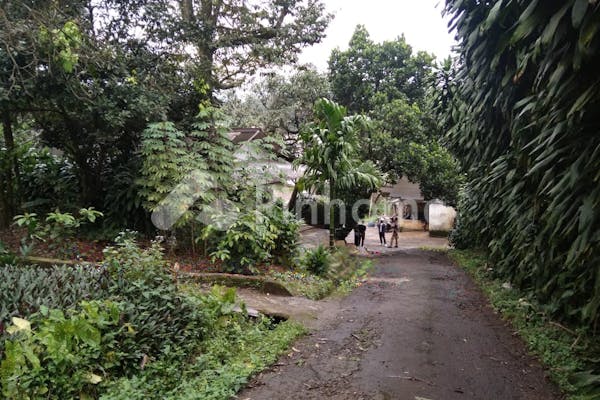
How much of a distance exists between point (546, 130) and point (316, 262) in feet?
17.9

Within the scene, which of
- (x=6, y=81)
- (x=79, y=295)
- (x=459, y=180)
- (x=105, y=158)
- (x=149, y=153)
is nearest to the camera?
(x=79, y=295)

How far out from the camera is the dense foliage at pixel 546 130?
7.85ft

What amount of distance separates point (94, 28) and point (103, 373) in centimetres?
716

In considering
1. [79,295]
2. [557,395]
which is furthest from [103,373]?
[557,395]

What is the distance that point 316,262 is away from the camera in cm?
807

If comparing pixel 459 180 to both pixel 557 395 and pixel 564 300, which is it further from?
pixel 557 395

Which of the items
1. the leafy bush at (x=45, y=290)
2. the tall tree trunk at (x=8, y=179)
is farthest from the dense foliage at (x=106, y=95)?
the leafy bush at (x=45, y=290)

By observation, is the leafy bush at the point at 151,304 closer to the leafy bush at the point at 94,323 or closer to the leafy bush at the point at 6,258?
the leafy bush at the point at 94,323

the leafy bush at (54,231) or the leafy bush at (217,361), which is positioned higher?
the leafy bush at (54,231)

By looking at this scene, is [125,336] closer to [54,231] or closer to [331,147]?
[54,231]

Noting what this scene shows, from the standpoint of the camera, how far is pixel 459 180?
56.6 ft

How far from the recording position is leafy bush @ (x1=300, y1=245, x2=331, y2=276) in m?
7.99

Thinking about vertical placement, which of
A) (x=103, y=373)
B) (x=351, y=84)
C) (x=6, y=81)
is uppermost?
(x=351, y=84)

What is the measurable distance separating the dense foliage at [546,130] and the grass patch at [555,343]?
0.67 ft
